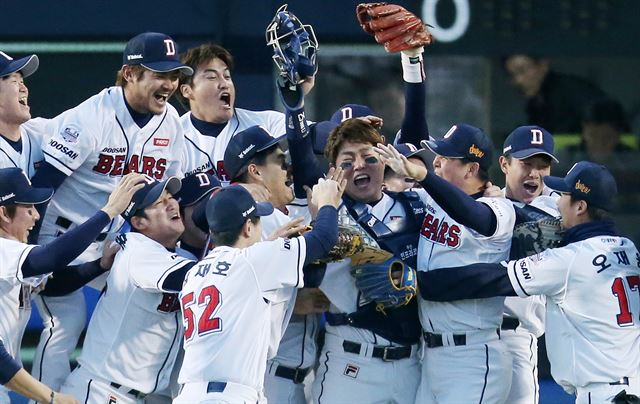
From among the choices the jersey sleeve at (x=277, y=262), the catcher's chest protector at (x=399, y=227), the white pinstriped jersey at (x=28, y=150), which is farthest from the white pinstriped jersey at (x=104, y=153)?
the jersey sleeve at (x=277, y=262)

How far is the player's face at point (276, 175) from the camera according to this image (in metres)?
6.70

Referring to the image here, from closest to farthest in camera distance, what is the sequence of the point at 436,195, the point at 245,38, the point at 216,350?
the point at 216,350
the point at 436,195
the point at 245,38

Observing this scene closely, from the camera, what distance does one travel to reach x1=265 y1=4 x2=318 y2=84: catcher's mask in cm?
668

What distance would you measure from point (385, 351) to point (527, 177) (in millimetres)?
987

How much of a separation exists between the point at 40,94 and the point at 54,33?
333 mm

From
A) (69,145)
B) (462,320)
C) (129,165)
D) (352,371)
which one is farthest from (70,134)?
(462,320)

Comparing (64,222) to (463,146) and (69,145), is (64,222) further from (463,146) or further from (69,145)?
(463,146)

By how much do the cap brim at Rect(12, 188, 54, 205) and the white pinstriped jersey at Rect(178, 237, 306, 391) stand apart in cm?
78

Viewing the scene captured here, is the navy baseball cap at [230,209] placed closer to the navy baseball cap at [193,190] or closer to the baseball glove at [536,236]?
the navy baseball cap at [193,190]

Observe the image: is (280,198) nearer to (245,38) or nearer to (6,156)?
(6,156)

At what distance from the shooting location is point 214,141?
23.9 ft

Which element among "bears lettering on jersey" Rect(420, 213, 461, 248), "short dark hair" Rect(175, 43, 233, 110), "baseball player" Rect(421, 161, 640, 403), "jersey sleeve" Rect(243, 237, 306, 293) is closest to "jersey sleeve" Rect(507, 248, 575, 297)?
"baseball player" Rect(421, 161, 640, 403)

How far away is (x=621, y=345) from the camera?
6.40 metres

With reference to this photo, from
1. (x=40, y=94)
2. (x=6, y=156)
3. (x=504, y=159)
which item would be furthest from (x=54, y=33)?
(x=504, y=159)
